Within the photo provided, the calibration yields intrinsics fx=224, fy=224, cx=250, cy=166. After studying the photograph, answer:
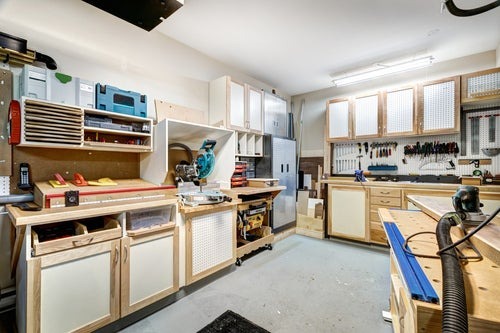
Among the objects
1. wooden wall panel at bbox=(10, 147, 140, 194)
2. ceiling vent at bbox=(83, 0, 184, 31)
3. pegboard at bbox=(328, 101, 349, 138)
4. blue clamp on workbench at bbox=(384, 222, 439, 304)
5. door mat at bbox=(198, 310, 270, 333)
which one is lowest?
door mat at bbox=(198, 310, 270, 333)

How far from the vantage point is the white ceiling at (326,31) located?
2.37 meters

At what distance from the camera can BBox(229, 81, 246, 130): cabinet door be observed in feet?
11.1

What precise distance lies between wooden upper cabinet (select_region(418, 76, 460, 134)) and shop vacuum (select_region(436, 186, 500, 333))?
8.95 ft

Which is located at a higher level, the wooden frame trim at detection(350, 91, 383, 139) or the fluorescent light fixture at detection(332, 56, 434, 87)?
the fluorescent light fixture at detection(332, 56, 434, 87)

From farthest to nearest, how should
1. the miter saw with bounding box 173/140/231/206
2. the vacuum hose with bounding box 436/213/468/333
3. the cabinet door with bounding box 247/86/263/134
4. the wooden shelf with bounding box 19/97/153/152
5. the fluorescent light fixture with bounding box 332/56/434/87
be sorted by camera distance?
the cabinet door with bounding box 247/86/263/134, the fluorescent light fixture with bounding box 332/56/434/87, the miter saw with bounding box 173/140/231/206, the wooden shelf with bounding box 19/97/153/152, the vacuum hose with bounding box 436/213/468/333

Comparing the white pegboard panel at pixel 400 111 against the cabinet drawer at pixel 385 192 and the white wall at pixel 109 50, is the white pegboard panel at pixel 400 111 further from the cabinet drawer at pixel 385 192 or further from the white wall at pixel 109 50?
the white wall at pixel 109 50

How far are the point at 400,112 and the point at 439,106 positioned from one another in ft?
1.61

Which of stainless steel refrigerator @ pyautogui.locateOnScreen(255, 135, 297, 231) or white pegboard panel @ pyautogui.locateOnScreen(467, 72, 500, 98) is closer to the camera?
white pegboard panel @ pyautogui.locateOnScreen(467, 72, 500, 98)

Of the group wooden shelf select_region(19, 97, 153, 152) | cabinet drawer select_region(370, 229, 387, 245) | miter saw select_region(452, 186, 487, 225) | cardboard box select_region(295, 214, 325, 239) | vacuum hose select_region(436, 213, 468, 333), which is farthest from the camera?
cardboard box select_region(295, 214, 325, 239)

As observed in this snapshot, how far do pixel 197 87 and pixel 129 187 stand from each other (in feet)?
6.16

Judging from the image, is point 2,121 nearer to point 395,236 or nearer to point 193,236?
point 193,236

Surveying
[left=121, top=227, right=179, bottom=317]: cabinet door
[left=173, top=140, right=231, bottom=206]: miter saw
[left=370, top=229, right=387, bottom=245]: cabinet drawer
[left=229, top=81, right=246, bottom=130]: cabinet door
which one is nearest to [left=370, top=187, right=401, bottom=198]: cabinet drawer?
[left=370, top=229, right=387, bottom=245]: cabinet drawer

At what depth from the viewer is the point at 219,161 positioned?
315cm

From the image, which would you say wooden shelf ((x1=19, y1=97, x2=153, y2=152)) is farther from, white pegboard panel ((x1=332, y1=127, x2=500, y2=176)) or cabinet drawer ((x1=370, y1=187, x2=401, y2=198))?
white pegboard panel ((x1=332, y1=127, x2=500, y2=176))
